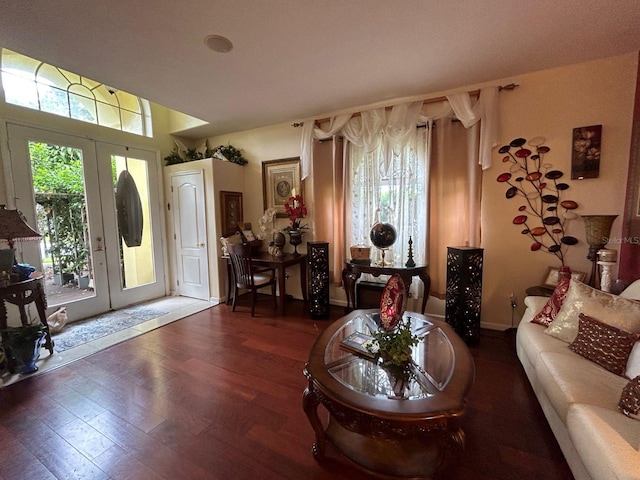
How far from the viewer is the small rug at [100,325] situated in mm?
2768

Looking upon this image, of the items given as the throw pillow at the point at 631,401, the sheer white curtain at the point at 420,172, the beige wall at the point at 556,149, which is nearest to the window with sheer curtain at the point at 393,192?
the sheer white curtain at the point at 420,172

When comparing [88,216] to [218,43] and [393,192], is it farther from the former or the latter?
[393,192]

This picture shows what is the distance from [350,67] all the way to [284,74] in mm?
619

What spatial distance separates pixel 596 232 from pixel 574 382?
1581 mm

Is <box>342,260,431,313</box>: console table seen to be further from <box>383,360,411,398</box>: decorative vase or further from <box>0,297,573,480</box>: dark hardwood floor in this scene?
<box>383,360,411,398</box>: decorative vase

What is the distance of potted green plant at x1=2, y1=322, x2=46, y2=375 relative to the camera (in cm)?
217

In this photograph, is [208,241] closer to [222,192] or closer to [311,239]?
[222,192]

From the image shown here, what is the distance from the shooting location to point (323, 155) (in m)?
3.55

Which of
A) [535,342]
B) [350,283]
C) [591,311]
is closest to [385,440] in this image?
[535,342]

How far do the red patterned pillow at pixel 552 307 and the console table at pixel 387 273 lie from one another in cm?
103

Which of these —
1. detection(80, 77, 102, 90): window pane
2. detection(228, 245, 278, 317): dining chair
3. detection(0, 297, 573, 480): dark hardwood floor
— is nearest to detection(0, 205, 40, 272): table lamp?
detection(0, 297, 573, 480): dark hardwood floor

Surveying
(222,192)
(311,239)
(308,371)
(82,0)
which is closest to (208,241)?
(222,192)

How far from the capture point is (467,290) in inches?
102

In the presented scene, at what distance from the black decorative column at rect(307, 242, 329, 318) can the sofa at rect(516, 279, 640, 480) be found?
194cm
